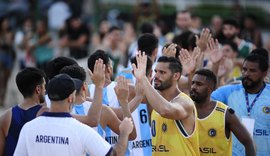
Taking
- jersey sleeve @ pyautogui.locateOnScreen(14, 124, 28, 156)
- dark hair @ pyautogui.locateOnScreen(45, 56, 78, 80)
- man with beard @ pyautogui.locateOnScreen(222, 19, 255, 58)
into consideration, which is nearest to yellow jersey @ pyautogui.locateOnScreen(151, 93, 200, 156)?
dark hair @ pyautogui.locateOnScreen(45, 56, 78, 80)

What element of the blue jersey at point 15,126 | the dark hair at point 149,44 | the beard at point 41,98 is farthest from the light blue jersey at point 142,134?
the dark hair at point 149,44

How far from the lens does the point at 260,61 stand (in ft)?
41.6

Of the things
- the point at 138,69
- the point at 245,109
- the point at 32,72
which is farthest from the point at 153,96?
the point at 245,109

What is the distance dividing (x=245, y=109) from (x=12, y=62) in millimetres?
13675

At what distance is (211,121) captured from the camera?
458 inches

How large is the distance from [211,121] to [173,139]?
40.1 inches

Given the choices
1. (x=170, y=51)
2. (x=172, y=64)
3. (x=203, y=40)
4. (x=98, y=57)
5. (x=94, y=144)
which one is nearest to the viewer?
(x=94, y=144)

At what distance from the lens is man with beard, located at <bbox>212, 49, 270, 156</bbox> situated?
40.6ft

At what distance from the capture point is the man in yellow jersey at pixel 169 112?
10328 millimetres

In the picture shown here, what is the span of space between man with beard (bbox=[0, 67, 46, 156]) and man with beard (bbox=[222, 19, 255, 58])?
8618 mm

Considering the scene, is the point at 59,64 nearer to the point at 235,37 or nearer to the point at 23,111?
the point at 23,111

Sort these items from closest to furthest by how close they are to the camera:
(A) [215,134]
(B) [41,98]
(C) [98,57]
Result: (B) [41,98]
(C) [98,57]
(A) [215,134]

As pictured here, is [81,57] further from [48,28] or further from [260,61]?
[260,61]

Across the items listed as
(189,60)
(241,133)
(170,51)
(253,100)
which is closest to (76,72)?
(170,51)
